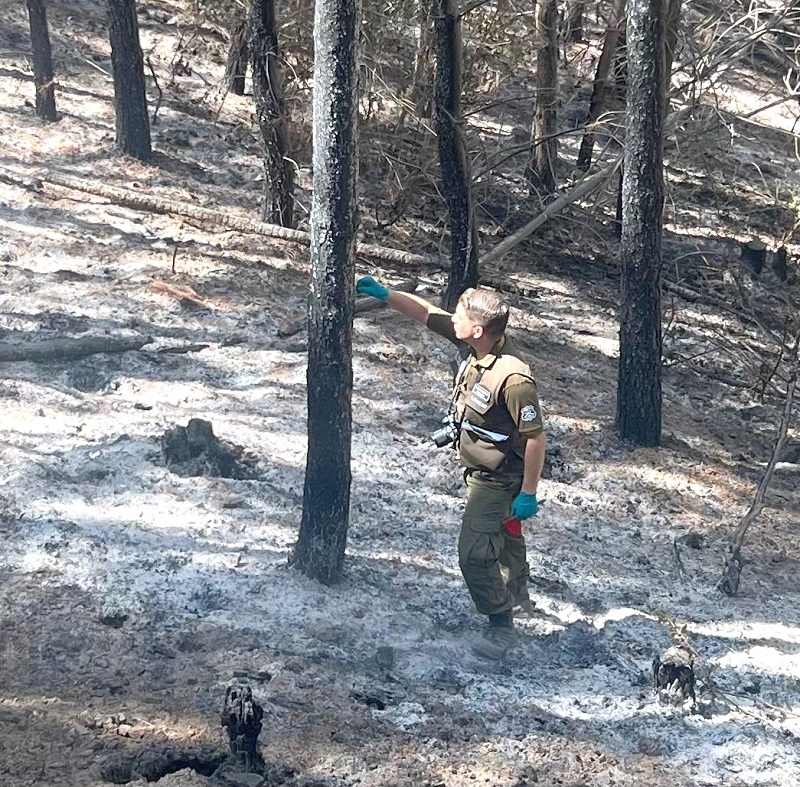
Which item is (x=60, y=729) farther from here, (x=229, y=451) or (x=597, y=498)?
(x=597, y=498)

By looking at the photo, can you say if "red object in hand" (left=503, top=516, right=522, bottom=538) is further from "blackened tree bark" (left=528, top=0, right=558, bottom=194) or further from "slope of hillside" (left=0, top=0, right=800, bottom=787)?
"blackened tree bark" (left=528, top=0, right=558, bottom=194)

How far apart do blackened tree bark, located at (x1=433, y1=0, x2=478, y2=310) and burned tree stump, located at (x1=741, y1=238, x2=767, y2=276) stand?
672 centimetres

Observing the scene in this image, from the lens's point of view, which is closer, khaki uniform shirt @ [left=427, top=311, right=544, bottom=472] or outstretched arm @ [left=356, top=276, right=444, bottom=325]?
A: khaki uniform shirt @ [left=427, top=311, right=544, bottom=472]

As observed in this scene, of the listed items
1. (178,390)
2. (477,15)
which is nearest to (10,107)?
(477,15)

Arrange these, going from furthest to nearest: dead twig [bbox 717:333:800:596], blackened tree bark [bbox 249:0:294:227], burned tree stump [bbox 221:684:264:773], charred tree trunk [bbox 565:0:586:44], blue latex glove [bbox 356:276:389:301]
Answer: charred tree trunk [bbox 565:0:586:44] < blackened tree bark [bbox 249:0:294:227] < dead twig [bbox 717:333:800:596] < blue latex glove [bbox 356:276:389:301] < burned tree stump [bbox 221:684:264:773]

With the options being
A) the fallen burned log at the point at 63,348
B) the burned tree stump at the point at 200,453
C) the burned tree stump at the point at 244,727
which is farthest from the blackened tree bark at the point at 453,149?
the burned tree stump at the point at 244,727

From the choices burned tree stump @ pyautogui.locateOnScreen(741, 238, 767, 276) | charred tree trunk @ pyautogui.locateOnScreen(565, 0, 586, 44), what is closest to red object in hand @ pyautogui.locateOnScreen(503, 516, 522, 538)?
charred tree trunk @ pyautogui.locateOnScreen(565, 0, 586, 44)

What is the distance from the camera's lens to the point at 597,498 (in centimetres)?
862

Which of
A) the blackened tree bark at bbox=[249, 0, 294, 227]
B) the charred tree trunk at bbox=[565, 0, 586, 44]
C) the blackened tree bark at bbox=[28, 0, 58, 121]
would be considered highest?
the charred tree trunk at bbox=[565, 0, 586, 44]

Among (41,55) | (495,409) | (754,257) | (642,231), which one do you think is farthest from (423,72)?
(495,409)

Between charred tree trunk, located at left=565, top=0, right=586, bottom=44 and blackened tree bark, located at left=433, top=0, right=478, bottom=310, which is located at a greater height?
charred tree trunk, located at left=565, top=0, right=586, bottom=44

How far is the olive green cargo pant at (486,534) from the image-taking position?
591 centimetres

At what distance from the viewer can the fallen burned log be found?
353 inches

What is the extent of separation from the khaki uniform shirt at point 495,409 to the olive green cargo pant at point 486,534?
11 centimetres
